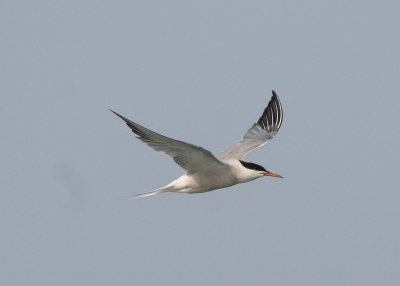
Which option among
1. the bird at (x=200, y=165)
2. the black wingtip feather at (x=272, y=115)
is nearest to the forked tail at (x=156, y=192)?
the bird at (x=200, y=165)

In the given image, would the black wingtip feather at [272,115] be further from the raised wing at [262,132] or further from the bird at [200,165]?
the bird at [200,165]

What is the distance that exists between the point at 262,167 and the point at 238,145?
1.98 metres

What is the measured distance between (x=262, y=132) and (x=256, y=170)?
2.74 metres

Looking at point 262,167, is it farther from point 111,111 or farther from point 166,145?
point 111,111

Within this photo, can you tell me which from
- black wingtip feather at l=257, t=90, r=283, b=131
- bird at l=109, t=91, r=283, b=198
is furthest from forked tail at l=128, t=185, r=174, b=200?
black wingtip feather at l=257, t=90, r=283, b=131

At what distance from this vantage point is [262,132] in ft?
55.1

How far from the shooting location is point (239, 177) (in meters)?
14.0

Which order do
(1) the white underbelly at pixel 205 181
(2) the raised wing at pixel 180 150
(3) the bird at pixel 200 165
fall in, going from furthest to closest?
(1) the white underbelly at pixel 205 181
(3) the bird at pixel 200 165
(2) the raised wing at pixel 180 150

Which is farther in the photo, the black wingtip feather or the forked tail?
the black wingtip feather

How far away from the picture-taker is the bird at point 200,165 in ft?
40.7

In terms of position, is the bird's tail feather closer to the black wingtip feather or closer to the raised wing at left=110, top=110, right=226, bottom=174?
the raised wing at left=110, top=110, right=226, bottom=174

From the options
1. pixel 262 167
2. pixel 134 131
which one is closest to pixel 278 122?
pixel 262 167

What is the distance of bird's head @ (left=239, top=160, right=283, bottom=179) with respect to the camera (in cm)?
1409

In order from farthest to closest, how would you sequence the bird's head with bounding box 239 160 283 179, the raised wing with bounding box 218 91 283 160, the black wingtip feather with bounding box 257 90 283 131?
1. the black wingtip feather with bounding box 257 90 283 131
2. the raised wing with bounding box 218 91 283 160
3. the bird's head with bounding box 239 160 283 179
